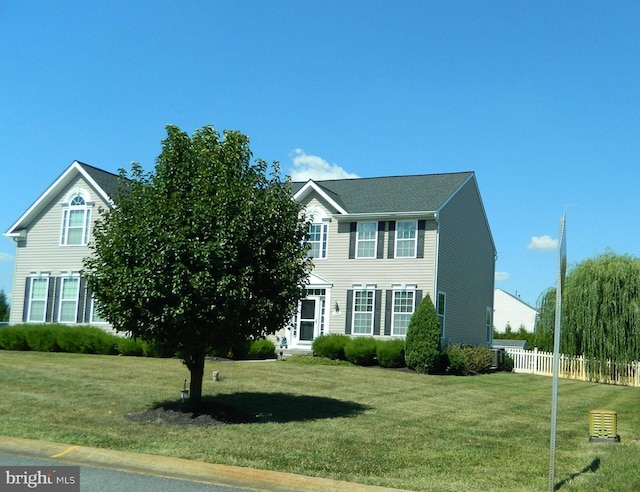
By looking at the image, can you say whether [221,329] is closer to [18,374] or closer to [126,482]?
[126,482]

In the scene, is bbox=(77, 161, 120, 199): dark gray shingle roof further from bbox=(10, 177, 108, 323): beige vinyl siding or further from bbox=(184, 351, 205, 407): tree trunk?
bbox=(184, 351, 205, 407): tree trunk

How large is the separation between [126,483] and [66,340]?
822 inches

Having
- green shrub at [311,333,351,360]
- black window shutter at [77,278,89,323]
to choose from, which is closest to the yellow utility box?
green shrub at [311,333,351,360]

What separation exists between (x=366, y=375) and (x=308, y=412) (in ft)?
26.0

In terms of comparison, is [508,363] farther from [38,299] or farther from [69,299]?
[38,299]

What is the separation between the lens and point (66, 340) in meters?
27.1

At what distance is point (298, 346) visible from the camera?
94.4ft

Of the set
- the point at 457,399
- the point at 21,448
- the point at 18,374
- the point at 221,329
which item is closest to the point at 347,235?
the point at 457,399

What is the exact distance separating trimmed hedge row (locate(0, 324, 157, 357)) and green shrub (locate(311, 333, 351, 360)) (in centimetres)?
657

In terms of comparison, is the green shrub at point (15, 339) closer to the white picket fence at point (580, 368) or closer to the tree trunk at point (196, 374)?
the tree trunk at point (196, 374)

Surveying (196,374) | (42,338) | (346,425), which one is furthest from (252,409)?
(42,338)

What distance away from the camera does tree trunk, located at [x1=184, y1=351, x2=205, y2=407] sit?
41.4ft

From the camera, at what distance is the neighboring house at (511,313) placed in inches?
2758

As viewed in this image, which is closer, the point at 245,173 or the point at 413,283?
the point at 245,173
